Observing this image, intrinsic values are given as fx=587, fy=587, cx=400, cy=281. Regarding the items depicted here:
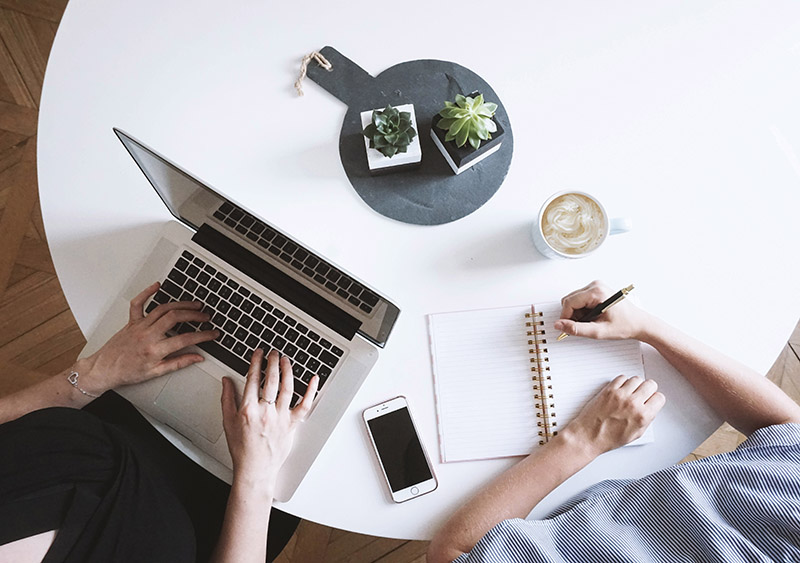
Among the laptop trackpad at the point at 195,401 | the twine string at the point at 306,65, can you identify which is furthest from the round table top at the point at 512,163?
the laptop trackpad at the point at 195,401

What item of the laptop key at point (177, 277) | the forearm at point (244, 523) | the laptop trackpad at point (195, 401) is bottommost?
the forearm at point (244, 523)

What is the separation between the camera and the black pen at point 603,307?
0.86 metres

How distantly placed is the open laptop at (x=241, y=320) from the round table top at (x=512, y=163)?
0.03 m

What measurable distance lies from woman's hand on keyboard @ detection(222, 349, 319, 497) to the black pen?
0.43m

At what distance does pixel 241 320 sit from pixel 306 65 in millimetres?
443

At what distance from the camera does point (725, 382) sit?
2.98 feet

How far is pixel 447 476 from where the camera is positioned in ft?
3.02

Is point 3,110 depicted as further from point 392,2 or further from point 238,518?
point 238,518

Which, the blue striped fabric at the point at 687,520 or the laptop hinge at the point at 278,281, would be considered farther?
the laptop hinge at the point at 278,281

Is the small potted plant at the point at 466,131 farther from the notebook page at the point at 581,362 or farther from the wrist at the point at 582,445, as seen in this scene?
the wrist at the point at 582,445

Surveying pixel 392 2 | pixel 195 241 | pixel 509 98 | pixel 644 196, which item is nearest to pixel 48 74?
pixel 195 241

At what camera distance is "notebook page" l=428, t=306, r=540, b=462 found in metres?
0.93

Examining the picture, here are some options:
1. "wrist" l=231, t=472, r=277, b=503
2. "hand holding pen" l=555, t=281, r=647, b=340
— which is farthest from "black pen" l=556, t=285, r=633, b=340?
"wrist" l=231, t=472, r=277, b=503

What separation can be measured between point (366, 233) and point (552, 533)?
53 centimetres
